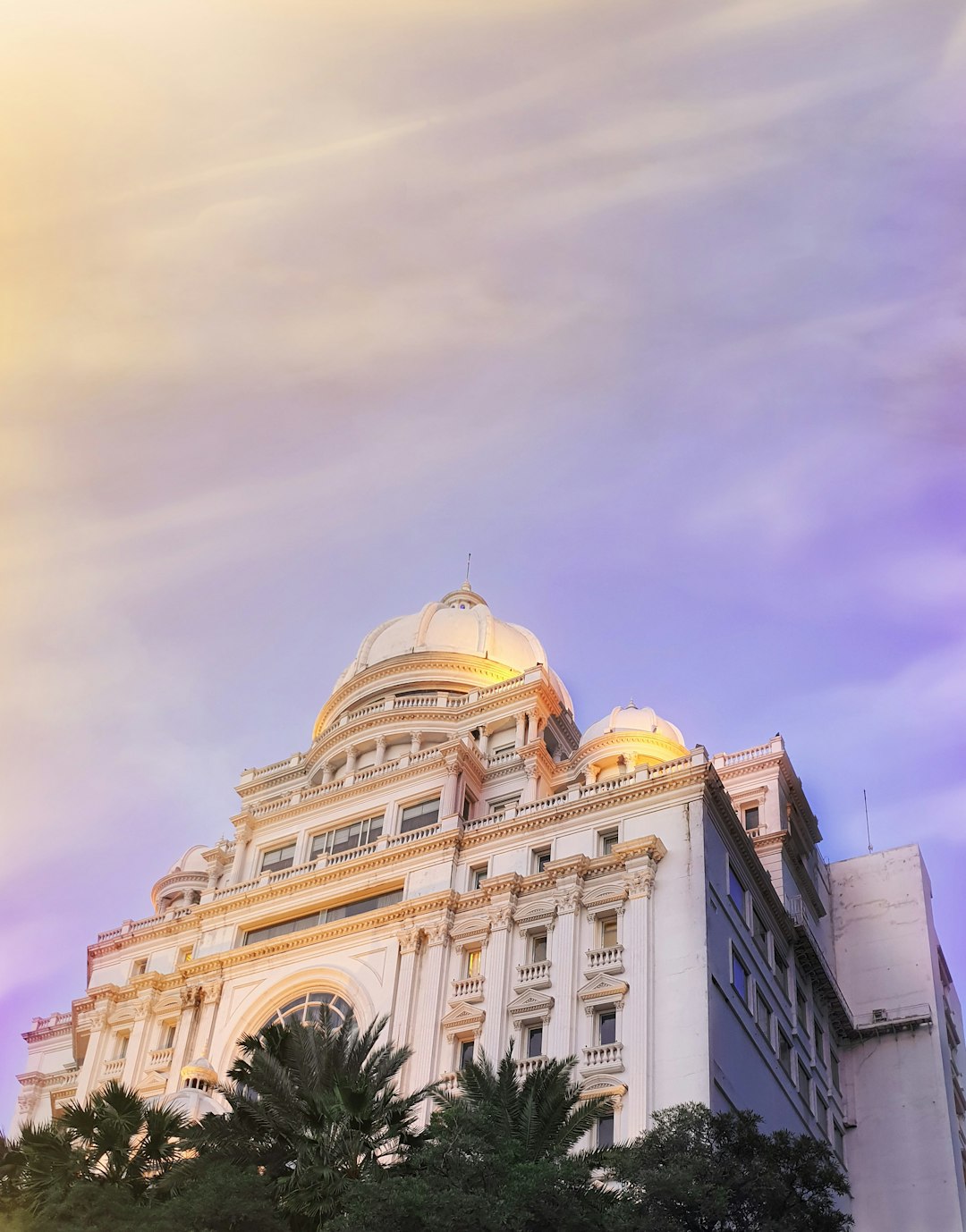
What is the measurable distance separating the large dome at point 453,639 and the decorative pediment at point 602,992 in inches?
1101

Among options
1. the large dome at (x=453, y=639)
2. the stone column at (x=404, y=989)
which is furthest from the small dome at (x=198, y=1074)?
the large dome at (x=453, y=639)

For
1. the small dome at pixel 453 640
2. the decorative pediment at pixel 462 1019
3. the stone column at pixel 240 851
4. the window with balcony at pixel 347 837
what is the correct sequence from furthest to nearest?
1. the small dome at pixel 453 640
2. the stone column at pixel 240 851
3. the window with balcony at pixel 347 837
4. the decorative pediment at pixel 462 1019

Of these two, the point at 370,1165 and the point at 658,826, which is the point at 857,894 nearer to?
the point at 658,826

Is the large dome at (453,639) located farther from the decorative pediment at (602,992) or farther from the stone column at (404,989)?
the decorative pediment at (602,992)

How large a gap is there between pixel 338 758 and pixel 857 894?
27126 mm

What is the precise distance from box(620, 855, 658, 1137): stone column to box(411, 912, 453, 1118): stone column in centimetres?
740

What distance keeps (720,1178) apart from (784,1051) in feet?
78.5

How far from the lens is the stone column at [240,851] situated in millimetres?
69688

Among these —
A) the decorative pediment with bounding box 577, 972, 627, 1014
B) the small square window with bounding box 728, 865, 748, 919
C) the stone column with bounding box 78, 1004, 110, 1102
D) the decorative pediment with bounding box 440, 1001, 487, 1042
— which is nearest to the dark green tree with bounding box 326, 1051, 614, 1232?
the decorative pediment with bounding box 577, 972, 627, 1014

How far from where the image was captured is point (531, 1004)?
52.6 metres

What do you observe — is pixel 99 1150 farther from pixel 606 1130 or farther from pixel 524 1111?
pixel 606 1130

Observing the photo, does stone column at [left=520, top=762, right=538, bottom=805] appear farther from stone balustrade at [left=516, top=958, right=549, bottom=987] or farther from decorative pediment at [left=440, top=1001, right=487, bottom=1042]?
decorative pediment at [left=440, top=1001, right=487, bottom=1042]

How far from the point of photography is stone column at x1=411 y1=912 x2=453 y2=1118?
5312cm

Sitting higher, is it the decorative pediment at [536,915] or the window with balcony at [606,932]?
the decorative pediment at [536,915]
